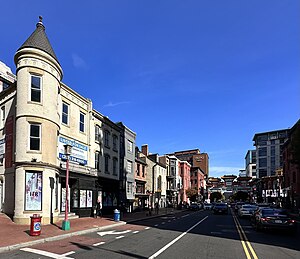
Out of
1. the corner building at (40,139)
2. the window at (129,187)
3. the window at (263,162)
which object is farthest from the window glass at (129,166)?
the window at (263,162)

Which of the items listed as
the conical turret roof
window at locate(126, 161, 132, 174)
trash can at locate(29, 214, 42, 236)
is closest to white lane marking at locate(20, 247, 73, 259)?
trash can at locate(29, 214, 42, 236)

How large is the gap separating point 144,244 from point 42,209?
1028 centimetres

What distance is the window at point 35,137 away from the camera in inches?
853

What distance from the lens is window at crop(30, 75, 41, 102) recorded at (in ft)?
72.3

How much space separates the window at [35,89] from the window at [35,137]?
5.99 feet

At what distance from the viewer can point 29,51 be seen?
71.6 feet

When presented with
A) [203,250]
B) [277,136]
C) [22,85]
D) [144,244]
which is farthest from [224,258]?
[277,136]

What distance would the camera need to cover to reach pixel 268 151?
153m

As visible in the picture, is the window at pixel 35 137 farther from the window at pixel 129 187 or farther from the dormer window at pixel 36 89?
the window at pixel 129 187

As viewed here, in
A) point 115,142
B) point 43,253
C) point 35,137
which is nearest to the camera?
point 43,253

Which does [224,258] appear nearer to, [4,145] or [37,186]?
[37,186]

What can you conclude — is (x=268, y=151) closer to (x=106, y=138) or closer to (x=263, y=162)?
(x=263, y=162)

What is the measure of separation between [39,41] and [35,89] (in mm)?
3502

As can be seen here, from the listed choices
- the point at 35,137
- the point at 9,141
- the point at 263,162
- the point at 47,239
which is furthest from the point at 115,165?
the point at 263,162
